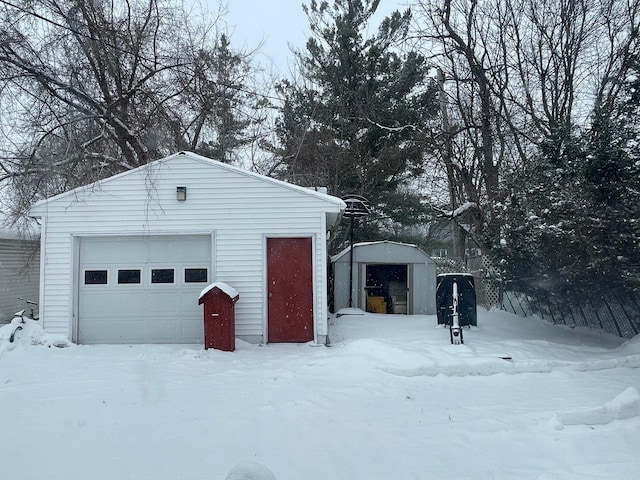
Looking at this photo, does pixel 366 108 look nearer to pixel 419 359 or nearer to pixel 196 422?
pixel 419 359

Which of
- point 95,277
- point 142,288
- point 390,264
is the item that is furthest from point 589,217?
point 95,277

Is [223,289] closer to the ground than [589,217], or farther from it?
closer to the ground

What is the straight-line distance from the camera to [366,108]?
20.1 m

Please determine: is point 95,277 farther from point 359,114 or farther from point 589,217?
point 359,114

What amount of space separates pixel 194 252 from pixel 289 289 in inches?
75.0

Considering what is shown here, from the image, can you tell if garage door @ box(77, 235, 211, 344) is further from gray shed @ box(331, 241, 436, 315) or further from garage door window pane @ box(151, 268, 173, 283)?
gray shed @ box(331, 241, 436, 315)

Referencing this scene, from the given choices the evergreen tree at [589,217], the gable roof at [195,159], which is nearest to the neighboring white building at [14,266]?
the gable roof at [195,159]

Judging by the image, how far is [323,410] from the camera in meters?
5.36

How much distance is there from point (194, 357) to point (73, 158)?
5442mm

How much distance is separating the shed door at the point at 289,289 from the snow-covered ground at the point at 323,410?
1.54 feet

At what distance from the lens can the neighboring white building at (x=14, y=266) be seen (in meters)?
13.8

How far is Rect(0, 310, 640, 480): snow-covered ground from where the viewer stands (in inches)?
156

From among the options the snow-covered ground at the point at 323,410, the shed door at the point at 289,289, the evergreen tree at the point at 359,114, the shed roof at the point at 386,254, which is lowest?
the snow-covered ground at the point at 323,410

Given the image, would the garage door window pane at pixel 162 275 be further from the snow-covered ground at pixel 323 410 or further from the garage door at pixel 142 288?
the snow-covered ground at pixel 323 410
